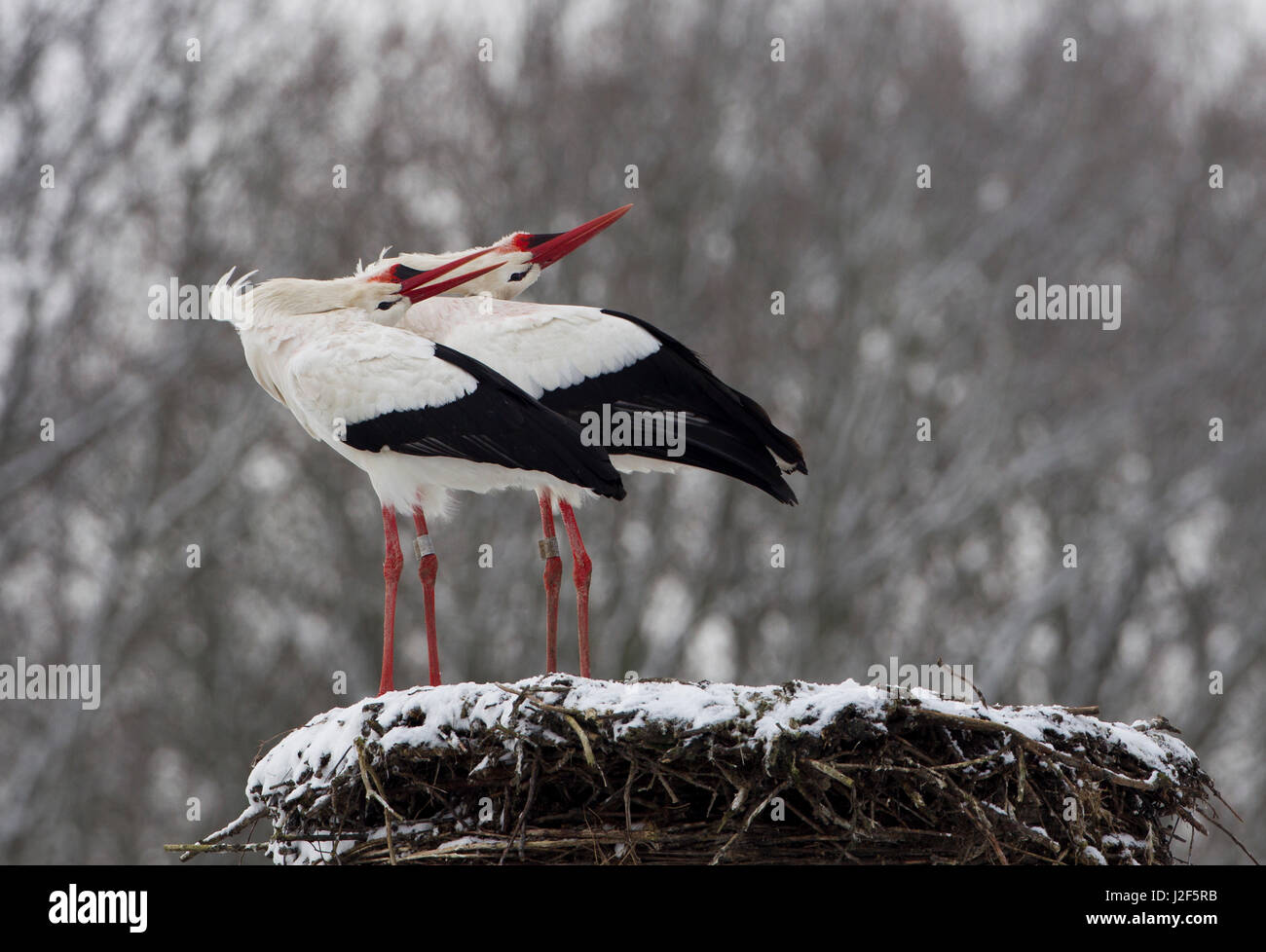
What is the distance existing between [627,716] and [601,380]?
210 centimetres

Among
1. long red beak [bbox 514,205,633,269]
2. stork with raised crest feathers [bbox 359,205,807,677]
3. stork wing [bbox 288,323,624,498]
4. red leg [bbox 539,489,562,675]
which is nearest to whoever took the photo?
stork wing [bbox 288,323,624,498]

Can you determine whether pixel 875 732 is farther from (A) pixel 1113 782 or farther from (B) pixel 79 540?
(B) pixel 79 540

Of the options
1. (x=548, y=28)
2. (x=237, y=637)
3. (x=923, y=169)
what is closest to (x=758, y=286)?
(x=923, y=169)

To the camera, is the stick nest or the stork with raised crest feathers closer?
the stick nest

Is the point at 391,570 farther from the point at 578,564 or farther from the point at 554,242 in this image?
the point at 554,242

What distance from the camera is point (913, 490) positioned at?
17.3m

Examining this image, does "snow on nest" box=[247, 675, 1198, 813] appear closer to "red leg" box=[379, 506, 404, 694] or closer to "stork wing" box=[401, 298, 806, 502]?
"red leg" box=[379, 506, 404, 694]

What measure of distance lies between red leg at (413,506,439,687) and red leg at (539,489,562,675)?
0.41 meters

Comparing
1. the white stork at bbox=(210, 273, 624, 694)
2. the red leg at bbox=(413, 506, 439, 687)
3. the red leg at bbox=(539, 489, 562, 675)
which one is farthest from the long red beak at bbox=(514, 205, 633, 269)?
the red leg at bbox=(413, 506, 439, 687)

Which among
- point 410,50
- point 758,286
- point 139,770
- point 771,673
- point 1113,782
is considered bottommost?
point 139,770

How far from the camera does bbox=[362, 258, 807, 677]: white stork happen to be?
6.54 m
